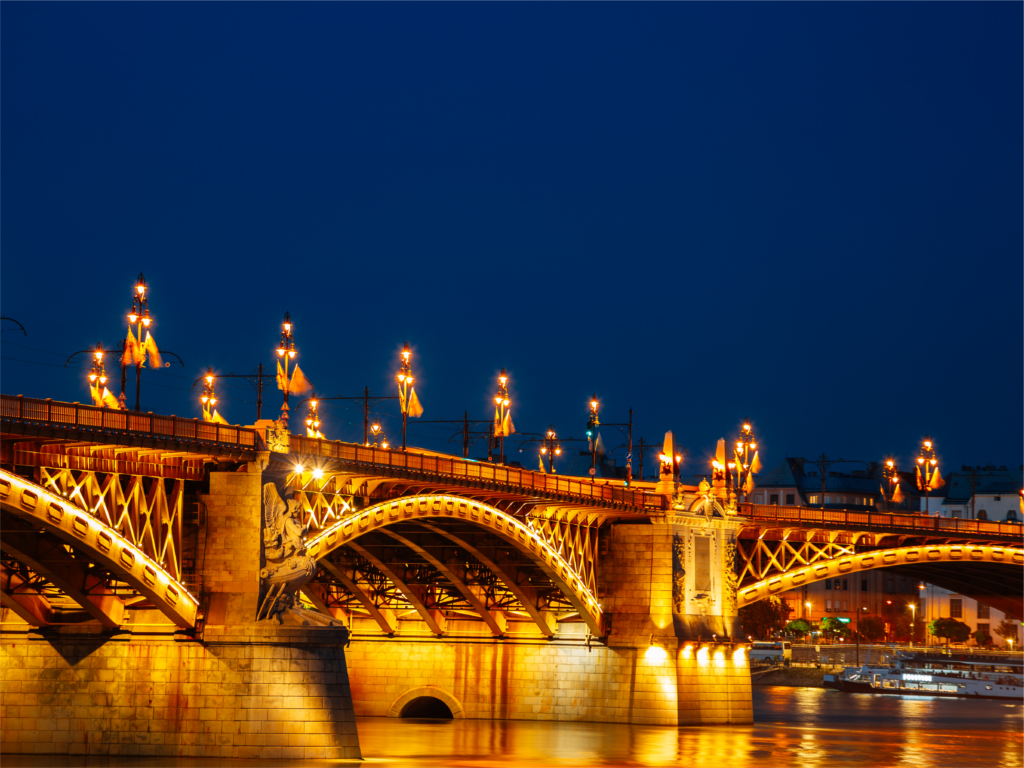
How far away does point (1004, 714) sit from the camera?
9719 centimetres

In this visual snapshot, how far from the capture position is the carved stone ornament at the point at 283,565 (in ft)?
162

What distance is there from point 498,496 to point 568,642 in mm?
10532

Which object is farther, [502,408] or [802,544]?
[802,544]

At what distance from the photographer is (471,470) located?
2498 inches

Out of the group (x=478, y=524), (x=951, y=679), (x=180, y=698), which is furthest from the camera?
(x=951, y=679)

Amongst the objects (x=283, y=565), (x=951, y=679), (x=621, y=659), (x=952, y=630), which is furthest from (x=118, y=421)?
(x=952, y=630)

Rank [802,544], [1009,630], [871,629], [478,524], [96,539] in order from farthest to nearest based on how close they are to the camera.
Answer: [871,629]
[1009,630]
[802,544]
[478,524]
[96,539]

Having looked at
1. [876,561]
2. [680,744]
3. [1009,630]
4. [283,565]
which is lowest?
[680,744]

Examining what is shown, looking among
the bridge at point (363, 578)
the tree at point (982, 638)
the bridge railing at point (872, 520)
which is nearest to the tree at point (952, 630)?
the tree at point (982, 638)

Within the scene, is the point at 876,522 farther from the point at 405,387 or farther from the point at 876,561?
the point at 405,387

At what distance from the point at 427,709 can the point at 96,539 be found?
35.6 m

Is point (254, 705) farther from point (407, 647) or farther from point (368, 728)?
point (407, 647)

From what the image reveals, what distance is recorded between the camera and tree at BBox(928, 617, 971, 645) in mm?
149875

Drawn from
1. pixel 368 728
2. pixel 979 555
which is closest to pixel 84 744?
pixel 368 728
